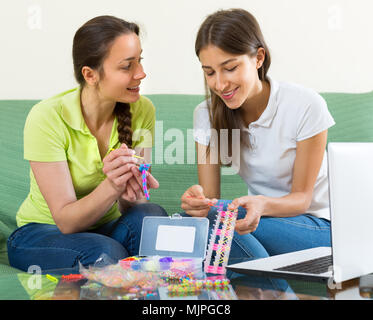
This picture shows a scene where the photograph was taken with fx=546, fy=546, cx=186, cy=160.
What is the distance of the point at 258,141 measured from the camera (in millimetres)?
1562

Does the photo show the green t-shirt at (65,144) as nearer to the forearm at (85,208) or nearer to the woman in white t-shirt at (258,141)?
the forearm at (85,208)

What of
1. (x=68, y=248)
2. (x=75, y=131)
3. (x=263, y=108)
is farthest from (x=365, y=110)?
(x=68, y=248)

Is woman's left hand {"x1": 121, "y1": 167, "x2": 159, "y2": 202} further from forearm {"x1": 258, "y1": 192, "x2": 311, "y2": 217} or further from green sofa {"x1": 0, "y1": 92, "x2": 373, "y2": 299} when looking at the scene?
green sofa {"x1": 0, "y1": 92, "x2": 373, "y2": 299}

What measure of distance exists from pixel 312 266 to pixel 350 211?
18cm

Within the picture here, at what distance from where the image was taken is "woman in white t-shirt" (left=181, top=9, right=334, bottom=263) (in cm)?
140

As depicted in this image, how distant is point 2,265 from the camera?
1.47 meters

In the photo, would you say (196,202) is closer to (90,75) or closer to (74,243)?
(74,243)

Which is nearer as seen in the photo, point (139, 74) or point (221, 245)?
point (221, 245)

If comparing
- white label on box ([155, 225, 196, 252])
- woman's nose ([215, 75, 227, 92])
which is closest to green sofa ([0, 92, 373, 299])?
woman's nose ([215, 75, 227, 92])

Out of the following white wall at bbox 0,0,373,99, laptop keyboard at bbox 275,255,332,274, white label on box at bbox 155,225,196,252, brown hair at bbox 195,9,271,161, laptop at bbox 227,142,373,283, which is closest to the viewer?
laptop at bbox 227,142,373,283

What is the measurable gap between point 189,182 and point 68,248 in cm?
68

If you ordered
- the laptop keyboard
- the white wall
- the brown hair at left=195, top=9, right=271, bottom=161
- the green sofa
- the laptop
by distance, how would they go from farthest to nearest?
the white wall → the green sofa → the brown hair at left=195, top=9, right=271, bottom=161 → the laptop keyboard → the laptop

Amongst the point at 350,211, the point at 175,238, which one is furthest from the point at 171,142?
the point at 350,211
